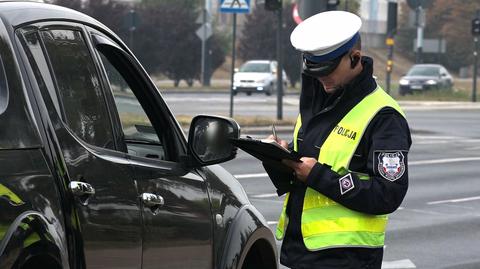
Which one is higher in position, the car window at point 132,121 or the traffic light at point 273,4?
the car window at point 132,121

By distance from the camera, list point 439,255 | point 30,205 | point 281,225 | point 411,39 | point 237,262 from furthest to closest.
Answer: point 411,39, point 439,255, point 237,262, point 281,225, point 30,205

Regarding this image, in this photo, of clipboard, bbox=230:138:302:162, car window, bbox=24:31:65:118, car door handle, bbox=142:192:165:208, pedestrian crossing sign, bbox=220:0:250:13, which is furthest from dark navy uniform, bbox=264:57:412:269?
pedestrian crossing sign, bbox=220:0:250:13

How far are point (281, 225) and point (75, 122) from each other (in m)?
1.04

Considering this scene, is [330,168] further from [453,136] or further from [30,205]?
[453,136]

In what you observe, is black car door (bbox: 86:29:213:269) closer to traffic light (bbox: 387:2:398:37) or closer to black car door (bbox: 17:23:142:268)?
black car door (bbox: 17:23:142:268)

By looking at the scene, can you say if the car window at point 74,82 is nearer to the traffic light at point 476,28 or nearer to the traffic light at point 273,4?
the traffic light at point 273,4

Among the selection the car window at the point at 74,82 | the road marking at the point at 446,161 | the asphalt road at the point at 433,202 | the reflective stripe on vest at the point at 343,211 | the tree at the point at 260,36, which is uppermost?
the car window at the point at 74,82

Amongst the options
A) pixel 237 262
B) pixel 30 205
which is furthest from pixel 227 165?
pixel 30 205

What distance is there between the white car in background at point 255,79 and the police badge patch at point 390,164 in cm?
4533

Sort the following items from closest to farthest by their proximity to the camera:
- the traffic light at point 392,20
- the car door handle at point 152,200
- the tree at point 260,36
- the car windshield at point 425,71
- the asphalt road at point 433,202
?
1. the car door handle at point 152,200
2. the asphalt road at point 433,202
3. the traffic light at point 392,20
4. the car windshield at point 425,71
5. the tree at point 260,36

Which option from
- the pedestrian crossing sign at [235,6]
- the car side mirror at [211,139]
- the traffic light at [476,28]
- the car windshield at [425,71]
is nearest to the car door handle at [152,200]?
the car side mirror at [211,139]

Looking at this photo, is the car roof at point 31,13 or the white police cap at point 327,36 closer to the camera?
the car roof at point 31,13

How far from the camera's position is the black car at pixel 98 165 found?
359cm

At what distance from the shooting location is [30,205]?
11.6 feet
